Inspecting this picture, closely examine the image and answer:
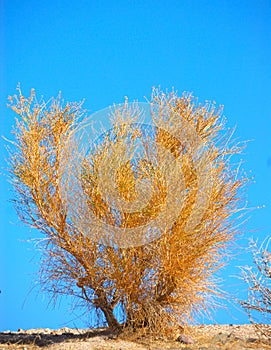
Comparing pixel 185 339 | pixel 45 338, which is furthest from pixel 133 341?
pixel 45 338

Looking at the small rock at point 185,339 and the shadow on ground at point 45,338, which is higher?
the shadow on ground at point 45,338

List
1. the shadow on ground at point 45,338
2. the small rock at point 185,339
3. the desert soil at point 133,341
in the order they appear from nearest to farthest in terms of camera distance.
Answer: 1. the desert soil at point 133,341
2. the small rock at point 185,339
3. the shadow on ground at point 45,338

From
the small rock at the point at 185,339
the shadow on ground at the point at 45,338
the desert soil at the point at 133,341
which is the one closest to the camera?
the desert soil at the point at 133,341

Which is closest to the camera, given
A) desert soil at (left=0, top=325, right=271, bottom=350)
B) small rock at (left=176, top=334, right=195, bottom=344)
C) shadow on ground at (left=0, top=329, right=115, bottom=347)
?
desert soil at (left=0, top=325, right=271, bottom=350)

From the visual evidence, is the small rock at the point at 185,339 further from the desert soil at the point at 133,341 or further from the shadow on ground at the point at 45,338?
the shadow on ground at the point at 45,338

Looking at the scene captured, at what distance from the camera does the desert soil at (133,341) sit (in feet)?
26.1

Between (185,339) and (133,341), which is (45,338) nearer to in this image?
(133,341)

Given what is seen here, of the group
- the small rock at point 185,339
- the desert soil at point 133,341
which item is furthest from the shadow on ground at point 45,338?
the small rock at point 185,339

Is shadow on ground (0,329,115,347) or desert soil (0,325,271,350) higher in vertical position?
shadow on ground (0,329,115,347)

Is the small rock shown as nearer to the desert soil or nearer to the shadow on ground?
the desert soil

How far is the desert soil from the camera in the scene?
794cm

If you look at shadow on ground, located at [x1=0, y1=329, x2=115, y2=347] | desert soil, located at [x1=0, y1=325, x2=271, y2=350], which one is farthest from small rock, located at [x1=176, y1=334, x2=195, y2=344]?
shadow on ground, located at [x1=0, y1=329, x2=115, y2=347]

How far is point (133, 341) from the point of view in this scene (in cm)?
827

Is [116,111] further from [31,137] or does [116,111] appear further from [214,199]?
[214,199]
